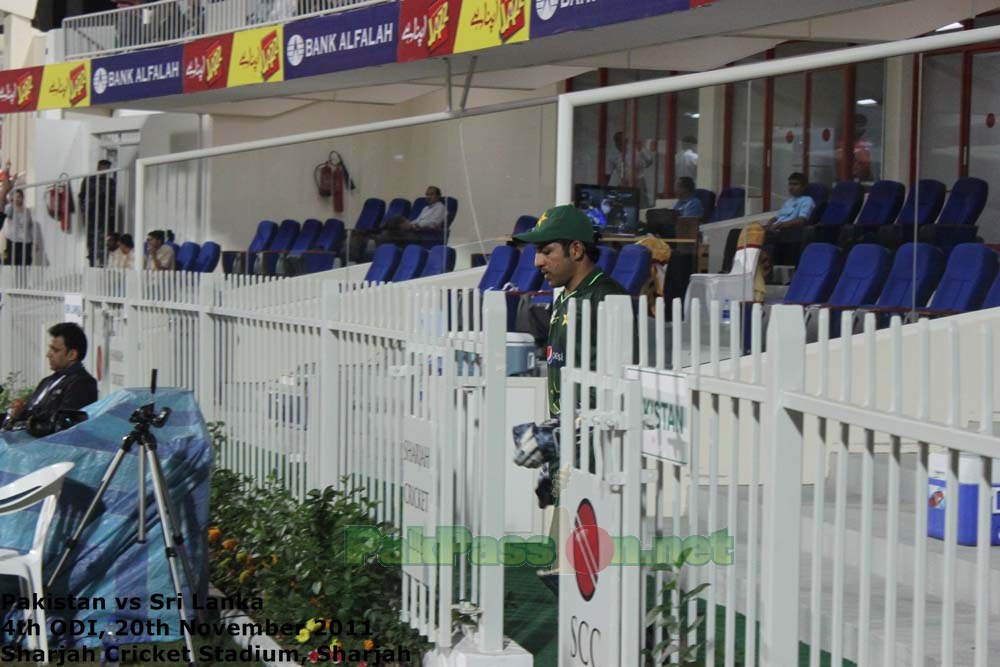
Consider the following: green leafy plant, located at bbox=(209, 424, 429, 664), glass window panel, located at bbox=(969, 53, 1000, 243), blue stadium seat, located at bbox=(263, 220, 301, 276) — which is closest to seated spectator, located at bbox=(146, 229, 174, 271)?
blue stadium seat, located at bbox=(263, 220, 301, 276)

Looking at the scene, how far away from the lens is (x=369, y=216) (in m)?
11.8

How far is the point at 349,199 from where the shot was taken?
38.8 feet

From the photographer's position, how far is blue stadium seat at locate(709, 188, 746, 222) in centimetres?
725

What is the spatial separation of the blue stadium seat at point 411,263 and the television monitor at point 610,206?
317cm

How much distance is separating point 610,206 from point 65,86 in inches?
574

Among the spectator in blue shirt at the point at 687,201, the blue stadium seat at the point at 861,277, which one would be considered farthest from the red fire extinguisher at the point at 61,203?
the blue stadium seat at the point at 861,277

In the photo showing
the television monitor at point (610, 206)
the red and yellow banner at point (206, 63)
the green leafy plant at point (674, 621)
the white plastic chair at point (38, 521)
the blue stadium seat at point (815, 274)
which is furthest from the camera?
the red and yellow banner at point (206, 63)

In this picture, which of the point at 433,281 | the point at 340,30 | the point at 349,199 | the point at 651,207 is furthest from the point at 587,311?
the point at 340,30

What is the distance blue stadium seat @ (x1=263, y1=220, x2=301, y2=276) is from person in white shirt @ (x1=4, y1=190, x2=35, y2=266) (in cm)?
623

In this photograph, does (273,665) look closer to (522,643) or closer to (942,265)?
(522,643)

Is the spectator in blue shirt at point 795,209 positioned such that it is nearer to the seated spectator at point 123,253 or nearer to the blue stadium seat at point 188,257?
the blue stadium seat at point 188,257

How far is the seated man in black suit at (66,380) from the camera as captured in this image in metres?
9.19

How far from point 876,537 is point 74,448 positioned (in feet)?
11.8

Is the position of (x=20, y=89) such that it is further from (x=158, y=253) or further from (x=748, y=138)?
(x=748, y=138)
